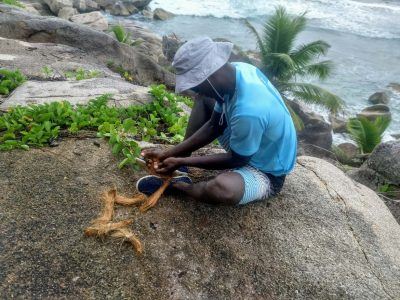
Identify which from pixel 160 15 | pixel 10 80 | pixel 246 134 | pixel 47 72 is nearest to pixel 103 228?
pixel 246 134

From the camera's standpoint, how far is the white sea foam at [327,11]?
2692 centimetres

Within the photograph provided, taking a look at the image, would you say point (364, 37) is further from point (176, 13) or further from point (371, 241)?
point (371, 241)

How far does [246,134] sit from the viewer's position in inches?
109

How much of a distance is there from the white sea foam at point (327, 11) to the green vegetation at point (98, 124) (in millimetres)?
23123

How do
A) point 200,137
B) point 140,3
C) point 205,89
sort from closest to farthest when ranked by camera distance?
point 205,89
point 200,137
point 140,3

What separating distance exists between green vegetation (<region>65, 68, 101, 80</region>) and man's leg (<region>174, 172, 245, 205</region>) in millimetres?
3321

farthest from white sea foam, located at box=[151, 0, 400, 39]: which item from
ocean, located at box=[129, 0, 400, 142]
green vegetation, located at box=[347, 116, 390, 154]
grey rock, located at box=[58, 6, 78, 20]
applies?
green vegetation, located at box=[347, 116, 390, 154]

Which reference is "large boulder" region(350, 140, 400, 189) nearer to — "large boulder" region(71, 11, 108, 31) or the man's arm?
the man's arm

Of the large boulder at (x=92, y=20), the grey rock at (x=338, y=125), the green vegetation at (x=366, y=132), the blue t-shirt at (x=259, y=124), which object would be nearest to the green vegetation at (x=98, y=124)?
the blue t-shirt at (x=259, y=124)

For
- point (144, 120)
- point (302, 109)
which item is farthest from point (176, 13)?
point (144, 120)

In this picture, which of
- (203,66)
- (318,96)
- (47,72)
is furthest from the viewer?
(318,96)

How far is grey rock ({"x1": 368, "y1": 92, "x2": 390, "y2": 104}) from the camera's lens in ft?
54.0

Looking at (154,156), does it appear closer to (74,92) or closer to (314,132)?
(74,92)

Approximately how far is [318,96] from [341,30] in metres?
17.7
